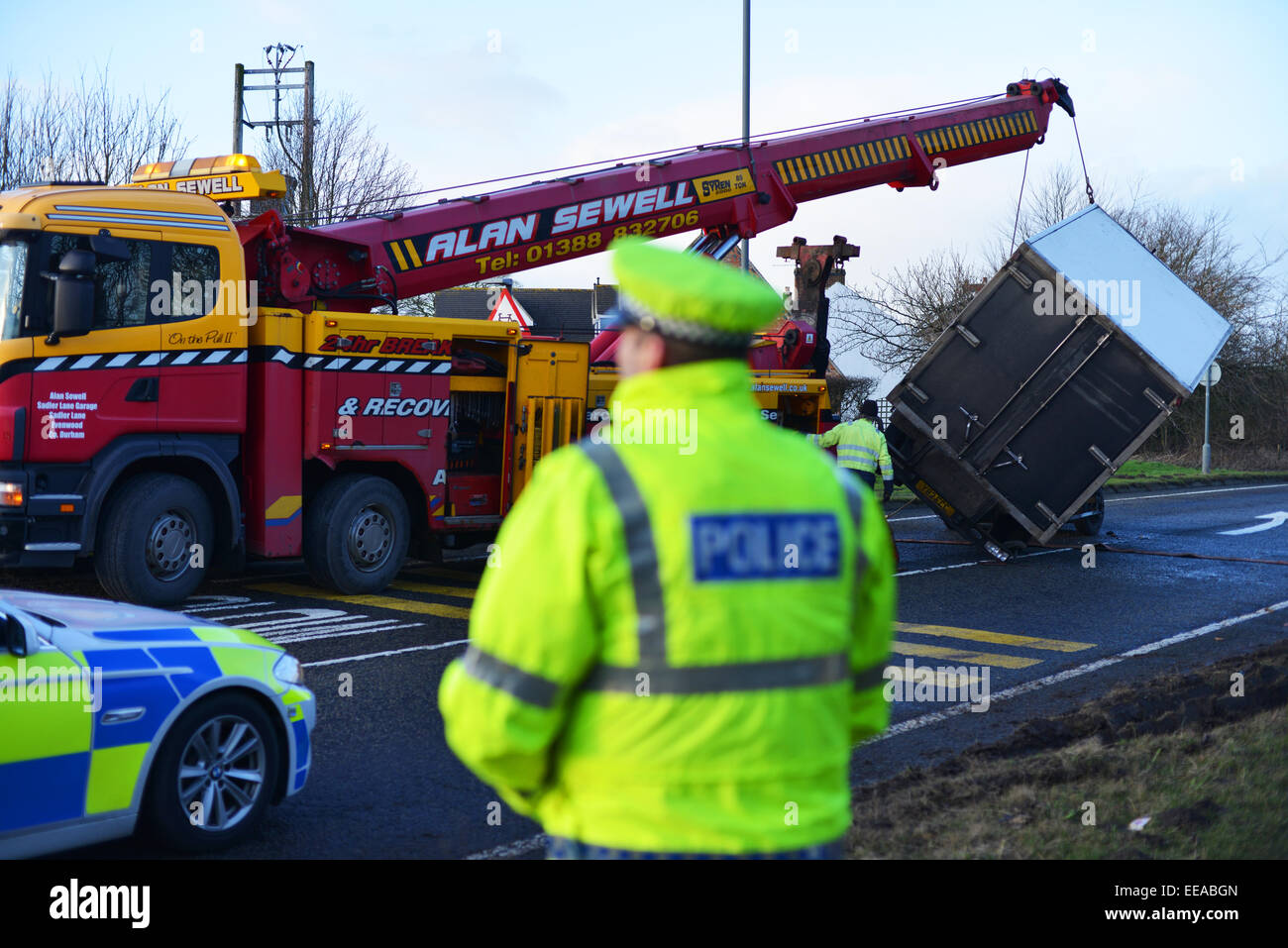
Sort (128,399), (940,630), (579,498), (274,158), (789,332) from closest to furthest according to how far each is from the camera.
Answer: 1. (579,498)
2. (128,399)
3. (940,630)
4. (789,332)
5. (274,158)

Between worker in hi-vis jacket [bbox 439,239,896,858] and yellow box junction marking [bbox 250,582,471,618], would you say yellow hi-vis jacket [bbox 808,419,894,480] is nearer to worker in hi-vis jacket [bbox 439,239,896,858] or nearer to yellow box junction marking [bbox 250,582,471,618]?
yellow box junction marking [bbox 250,582,471,618]

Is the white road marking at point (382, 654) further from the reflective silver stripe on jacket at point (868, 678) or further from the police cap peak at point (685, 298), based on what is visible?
the police cap peak at point (685, 298)

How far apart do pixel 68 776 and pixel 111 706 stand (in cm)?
28

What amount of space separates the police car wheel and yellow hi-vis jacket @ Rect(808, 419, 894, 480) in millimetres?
8624

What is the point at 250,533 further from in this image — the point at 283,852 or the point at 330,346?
the point at 283,852

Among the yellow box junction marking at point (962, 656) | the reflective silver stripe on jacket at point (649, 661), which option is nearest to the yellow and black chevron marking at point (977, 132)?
the yellow box junction marking at point (962, 656)

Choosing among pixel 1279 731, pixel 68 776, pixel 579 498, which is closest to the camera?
pixel 579 498

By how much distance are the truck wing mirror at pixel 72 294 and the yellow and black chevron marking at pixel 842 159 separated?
7539 mm

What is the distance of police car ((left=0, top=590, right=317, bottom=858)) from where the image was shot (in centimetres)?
434

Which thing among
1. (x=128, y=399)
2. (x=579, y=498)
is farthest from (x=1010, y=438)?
(x=579, y=498)

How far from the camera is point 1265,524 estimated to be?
742 inches

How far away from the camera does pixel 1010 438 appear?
13.9 m

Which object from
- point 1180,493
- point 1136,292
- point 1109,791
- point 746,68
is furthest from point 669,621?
point 1180,493

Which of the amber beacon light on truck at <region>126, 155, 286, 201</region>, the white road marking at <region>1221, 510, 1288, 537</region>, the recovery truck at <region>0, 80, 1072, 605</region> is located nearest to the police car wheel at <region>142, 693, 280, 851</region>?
the recovery truck at <region>0, 80, 1072, 605</region>
